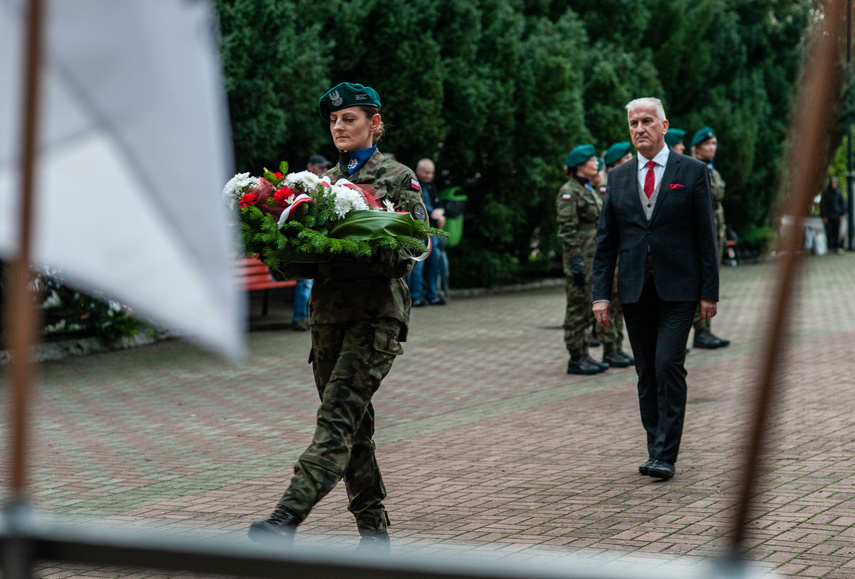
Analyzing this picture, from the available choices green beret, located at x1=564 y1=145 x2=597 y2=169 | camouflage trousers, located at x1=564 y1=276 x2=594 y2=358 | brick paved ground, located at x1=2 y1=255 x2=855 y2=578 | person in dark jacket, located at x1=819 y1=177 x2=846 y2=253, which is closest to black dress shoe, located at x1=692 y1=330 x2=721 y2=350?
brick paved ground, located at x1=2 y1=255 x2=855 y2=578

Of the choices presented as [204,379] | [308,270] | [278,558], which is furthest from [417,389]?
[278,558]

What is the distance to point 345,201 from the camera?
169 inches

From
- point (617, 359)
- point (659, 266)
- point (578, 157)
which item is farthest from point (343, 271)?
point (617, 359)

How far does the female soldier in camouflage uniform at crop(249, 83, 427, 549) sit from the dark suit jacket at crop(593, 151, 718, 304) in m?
2.08

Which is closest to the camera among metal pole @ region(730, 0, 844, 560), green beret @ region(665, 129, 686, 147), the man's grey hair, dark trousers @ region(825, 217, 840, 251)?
metal pole @ region(730, 0, 844, 560)

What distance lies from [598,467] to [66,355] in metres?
7.62

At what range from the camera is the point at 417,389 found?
33.2ft

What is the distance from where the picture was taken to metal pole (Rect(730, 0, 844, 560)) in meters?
1.27

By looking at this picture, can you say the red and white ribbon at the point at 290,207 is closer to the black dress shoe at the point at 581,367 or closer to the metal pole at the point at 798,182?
the metal pole at the point at 798,182

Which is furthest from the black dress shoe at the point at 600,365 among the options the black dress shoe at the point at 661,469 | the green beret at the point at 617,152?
the black dress shoe at the point at 661,469

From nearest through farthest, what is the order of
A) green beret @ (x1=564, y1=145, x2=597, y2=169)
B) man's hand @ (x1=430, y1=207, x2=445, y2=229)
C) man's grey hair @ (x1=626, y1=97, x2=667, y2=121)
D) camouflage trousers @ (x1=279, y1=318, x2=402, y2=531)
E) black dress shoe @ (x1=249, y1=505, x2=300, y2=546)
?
1. black dress shoe @ (x1=249, y1=505, x2=300, y2=546)
2. camouflage trousers @ (x1=279, y1=318, x2=402, y2=531)
3. man's grey hair @ (x1=626, y1=97, x2=667, y2=121)
4. green beret @ (x1=564, y1=145, x2=597, y2=169)
5. man's hand @ (x1=430, y1=207, x2=445, y2=229)

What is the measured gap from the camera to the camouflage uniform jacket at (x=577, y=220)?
433 inches

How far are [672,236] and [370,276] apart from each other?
2.48 metres

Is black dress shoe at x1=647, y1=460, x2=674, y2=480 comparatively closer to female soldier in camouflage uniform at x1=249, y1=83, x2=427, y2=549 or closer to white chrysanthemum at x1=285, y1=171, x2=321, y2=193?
female soldier in camouflage uniform at x1=249, y1=83, x2=427, y2=549
